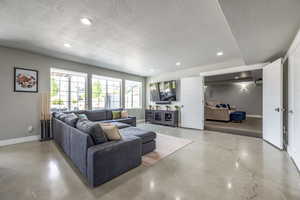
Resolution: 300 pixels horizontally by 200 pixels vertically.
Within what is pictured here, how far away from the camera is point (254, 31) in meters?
2.20

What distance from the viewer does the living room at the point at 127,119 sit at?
1743mm

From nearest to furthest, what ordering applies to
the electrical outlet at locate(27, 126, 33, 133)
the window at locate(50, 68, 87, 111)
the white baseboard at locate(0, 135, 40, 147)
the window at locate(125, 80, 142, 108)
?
1. the white baseboard at locate(0, 135, 40, 147)
2. the electrical outlet at locate(27, 126, 33, 133)
3. the window at locate(50, 68, 87, 111)
4. the window at locate(125, 80, 142, 108)

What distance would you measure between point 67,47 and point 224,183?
4.49 m

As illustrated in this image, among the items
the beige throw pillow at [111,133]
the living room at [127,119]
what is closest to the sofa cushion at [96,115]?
the living room at [127,119]

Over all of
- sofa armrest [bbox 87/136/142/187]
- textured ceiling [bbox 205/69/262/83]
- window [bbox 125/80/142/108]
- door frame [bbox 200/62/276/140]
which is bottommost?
sofa armrest [bbox 87/136/142/187]

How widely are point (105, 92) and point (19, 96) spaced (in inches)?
109

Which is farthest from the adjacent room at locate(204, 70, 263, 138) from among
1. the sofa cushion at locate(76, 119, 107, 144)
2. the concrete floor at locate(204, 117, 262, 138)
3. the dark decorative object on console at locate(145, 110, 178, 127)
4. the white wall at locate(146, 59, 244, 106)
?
the sofa cushion at locate(76, 119, 107, 144)

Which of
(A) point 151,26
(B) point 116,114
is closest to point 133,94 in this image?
(B) point 116,114

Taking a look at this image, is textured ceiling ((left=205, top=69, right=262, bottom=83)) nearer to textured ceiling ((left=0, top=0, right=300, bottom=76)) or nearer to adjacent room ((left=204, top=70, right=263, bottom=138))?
adjacent room ((left=204, top=70, right=263, bottom=138))

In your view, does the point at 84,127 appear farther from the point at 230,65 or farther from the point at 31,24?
the point at 230,65

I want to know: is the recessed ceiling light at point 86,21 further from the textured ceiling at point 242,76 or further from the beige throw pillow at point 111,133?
the textured ceiling at point 242,76

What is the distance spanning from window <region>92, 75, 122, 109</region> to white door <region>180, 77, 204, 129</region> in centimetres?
309

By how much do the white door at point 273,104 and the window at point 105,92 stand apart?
18.1 feet

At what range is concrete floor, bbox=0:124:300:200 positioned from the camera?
161 cm
